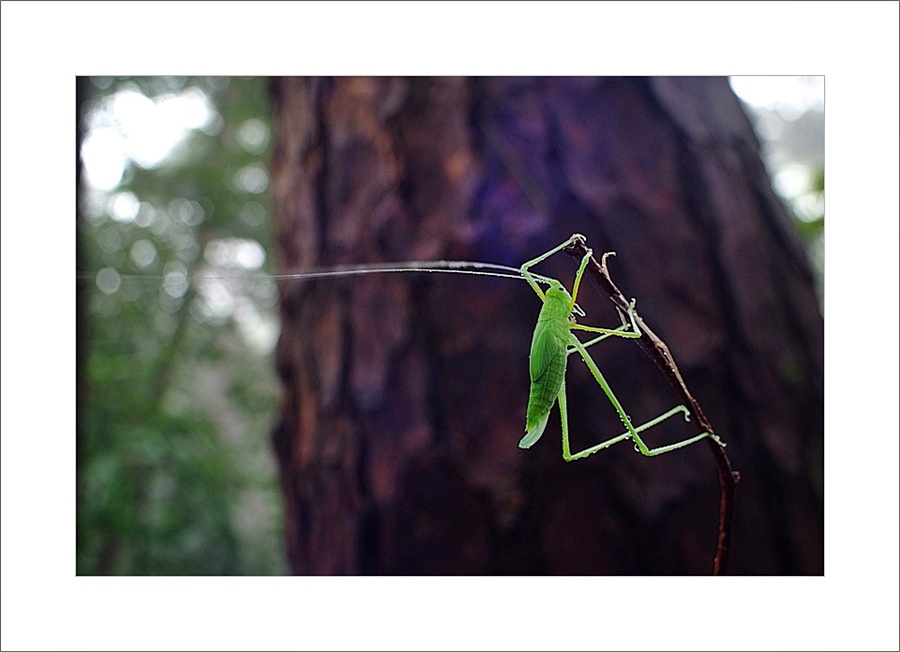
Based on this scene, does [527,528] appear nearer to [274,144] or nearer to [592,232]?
[592,232]

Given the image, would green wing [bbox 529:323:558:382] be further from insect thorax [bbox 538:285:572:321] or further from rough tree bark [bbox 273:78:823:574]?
rough tree bark [bbox 273:78:823:574]

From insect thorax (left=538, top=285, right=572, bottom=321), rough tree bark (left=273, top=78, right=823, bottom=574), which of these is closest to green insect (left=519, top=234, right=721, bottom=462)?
insect thorax (left=538, top=285, right=572, bottom=321)

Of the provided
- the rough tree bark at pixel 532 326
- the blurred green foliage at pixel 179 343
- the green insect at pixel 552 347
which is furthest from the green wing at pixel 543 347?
the blurred green foliage at pixel 179 343

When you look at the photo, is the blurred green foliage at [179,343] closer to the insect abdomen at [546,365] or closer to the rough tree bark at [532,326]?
the rough tree bark at [532,326]

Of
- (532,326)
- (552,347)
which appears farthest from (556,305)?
(532,326)

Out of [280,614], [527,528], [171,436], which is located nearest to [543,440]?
[527,528]

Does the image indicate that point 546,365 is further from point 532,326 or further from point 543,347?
point 532,326
